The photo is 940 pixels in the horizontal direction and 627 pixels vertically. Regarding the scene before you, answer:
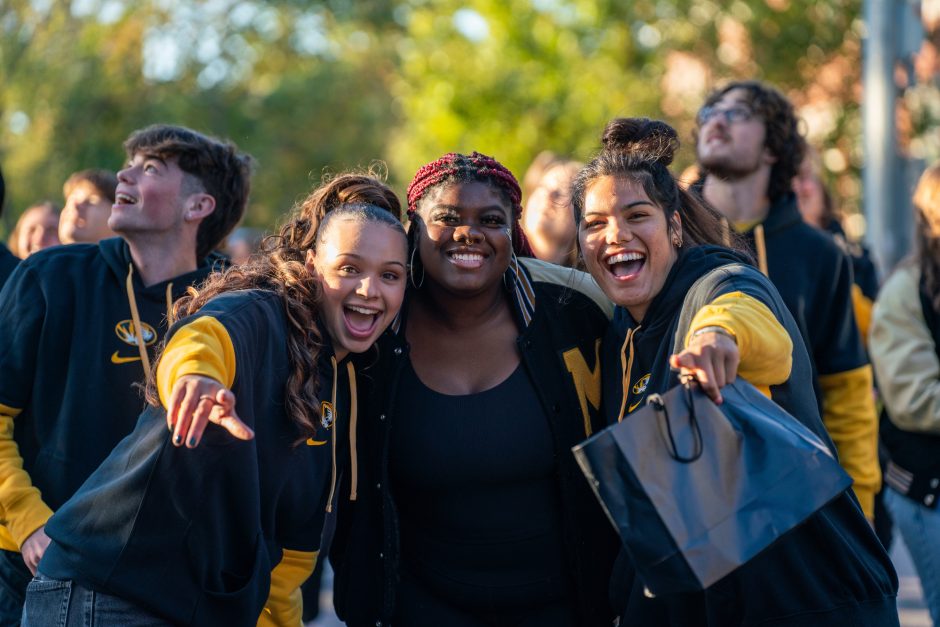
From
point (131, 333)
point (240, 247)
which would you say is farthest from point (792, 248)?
point (240, 247)

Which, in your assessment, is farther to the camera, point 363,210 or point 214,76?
point 214,76

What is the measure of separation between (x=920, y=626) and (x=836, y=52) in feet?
29.8

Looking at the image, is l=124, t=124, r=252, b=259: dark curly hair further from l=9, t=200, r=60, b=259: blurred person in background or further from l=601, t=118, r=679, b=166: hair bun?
l=9, t=200, r=60, b=259: blurred person in background

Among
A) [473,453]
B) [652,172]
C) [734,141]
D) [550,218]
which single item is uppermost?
[734,141]

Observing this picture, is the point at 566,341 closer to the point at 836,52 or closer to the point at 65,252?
the point at 65,252

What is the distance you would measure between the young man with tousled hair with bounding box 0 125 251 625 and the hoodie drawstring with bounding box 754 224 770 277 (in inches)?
86.7

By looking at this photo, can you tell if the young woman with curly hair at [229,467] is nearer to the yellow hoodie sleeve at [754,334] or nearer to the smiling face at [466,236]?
the smiling face at [466,236]

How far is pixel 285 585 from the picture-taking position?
3.57 metres

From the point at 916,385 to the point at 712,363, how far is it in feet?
7.43

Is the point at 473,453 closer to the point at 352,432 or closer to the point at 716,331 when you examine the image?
the point at 352,432

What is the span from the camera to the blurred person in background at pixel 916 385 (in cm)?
468

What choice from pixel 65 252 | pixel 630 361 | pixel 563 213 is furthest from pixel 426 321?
pixel 563 213

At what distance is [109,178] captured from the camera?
5.64 m

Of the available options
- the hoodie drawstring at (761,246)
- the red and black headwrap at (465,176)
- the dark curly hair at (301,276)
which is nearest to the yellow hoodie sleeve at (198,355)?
the dark curly hair at (301,276)
